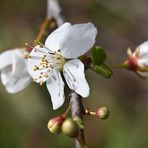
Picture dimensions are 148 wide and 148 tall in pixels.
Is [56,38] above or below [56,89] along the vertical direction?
above

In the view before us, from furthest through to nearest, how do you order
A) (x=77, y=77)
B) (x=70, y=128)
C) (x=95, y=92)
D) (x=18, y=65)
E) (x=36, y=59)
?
(x=95, y=92) → (x=18, y=65) → (x=36, y=59) → (x=77, y=77) → (x=70, y=128)

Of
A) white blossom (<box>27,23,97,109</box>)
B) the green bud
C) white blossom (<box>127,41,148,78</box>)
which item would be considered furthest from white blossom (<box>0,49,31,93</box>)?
the green bud

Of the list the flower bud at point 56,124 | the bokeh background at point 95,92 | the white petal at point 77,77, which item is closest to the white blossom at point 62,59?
the white petal at point 77,77

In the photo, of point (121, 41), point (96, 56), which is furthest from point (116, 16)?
point (96, 56)

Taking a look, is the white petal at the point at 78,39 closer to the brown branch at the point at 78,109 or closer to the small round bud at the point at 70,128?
the brown branch at the point at 78,109

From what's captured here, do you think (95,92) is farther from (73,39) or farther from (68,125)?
(68,125)

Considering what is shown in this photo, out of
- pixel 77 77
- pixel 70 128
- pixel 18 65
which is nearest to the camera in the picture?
pixel 70 128

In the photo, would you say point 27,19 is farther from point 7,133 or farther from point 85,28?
point 85,28

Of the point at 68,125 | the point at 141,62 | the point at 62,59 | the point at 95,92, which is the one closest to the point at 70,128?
the point at 68,125
